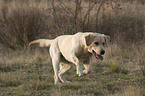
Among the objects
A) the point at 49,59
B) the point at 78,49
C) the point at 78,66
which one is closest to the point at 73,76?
the point at 78,49

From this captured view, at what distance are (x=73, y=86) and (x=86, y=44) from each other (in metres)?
0.98

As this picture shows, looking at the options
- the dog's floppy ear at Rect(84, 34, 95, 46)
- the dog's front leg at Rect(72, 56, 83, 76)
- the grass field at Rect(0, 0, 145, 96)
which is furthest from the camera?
the grass field at Rect(0, 0, 145, 96)

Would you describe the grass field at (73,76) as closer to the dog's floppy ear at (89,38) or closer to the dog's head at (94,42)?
the dog's head at (94,42)

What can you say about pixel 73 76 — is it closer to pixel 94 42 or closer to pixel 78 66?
pixel 78 66

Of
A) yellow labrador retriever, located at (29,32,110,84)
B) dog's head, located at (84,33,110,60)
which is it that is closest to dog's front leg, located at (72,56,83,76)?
yellow labrador retriever, located at (29,32,110,84)

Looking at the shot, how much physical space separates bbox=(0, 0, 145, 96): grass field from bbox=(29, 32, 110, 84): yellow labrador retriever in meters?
0.49

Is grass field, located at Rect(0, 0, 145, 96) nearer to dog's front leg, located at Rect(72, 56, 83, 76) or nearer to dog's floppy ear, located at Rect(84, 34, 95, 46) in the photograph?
dog's front leg, located at Rect(72, 56, 83, 76)

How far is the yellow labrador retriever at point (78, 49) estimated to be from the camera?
17.1 ft

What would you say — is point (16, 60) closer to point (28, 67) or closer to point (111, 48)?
point (28, 67)

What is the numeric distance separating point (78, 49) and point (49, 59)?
3.33 metres

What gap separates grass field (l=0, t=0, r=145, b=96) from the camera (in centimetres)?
554

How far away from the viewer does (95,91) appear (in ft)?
17.3

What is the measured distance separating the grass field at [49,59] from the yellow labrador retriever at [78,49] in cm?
49

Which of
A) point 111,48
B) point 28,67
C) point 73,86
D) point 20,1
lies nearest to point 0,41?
point 20,1
